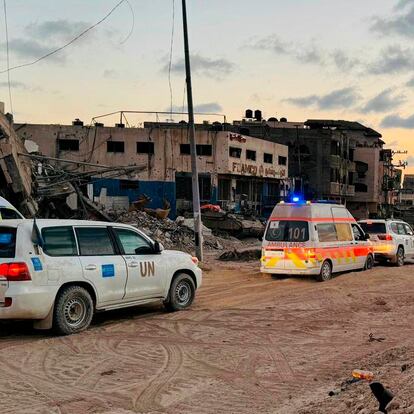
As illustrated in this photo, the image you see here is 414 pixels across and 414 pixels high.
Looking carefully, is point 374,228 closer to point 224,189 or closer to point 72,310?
point 72,310

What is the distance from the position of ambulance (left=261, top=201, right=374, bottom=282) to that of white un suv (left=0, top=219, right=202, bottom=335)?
226 inches

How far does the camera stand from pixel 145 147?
158 feet

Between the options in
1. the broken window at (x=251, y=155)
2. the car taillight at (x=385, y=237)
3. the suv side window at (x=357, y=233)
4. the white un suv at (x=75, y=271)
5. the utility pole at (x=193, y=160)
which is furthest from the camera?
the broken window at (x=251, y=155)

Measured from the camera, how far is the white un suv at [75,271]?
819 centimetres

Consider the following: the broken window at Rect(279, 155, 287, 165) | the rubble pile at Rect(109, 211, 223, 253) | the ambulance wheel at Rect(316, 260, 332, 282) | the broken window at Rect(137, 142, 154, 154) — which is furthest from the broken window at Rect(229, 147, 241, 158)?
the ambulance wheel at Rect(316, 260, 332, 282)

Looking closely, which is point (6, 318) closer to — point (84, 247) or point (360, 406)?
point (84, 247)

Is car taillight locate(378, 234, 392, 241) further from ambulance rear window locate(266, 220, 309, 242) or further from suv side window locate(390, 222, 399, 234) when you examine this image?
ambulance rear window locate(266, 220, 309, 242)

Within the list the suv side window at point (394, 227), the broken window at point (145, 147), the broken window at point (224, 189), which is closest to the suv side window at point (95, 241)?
the suv side window at point (394, 227)

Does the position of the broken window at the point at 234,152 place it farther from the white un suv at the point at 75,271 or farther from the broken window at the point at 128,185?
the white un suv at the point at 75,271

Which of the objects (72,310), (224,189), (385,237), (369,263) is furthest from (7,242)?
(224,189)

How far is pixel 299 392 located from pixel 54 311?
13.4 ft

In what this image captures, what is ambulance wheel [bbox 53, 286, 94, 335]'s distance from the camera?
27.9 feet

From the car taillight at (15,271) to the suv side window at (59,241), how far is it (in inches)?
19.2

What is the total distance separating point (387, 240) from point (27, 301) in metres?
15.3
